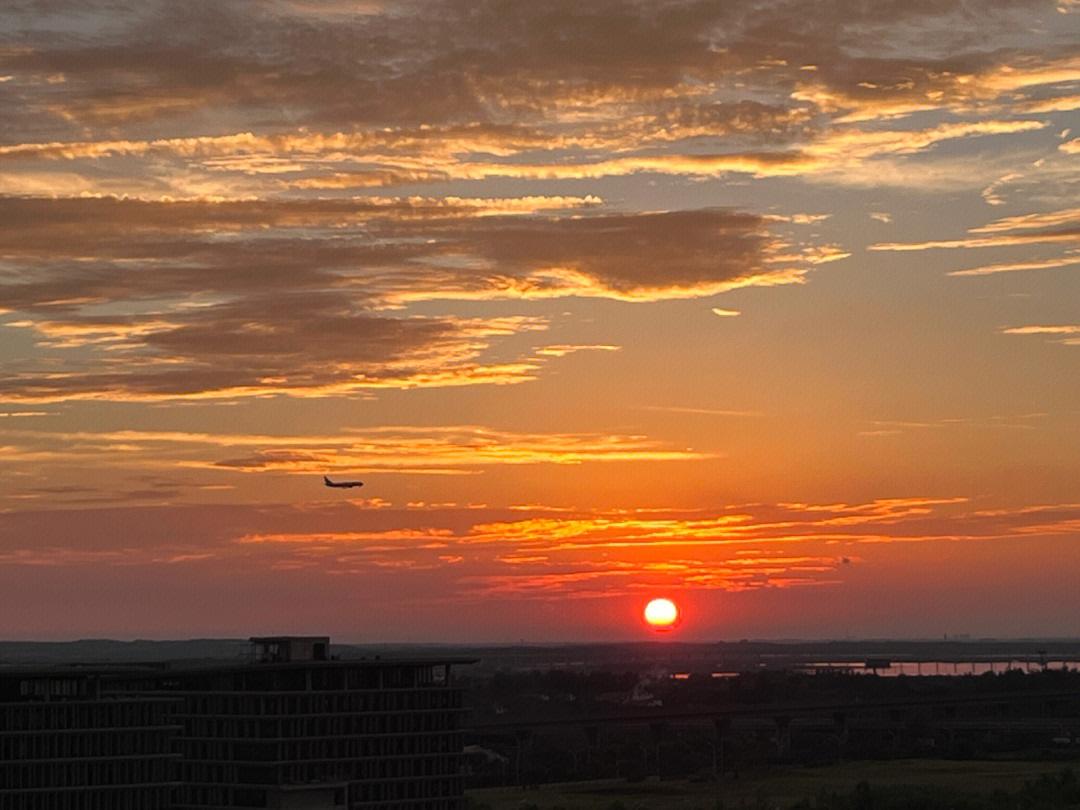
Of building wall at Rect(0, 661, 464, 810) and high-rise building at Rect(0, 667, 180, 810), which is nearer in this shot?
high-rise building at Rect(0, 667, 180, 810)

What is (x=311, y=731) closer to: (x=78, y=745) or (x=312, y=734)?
(x=312, y=734)

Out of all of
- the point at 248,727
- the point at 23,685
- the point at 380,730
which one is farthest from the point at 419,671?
the point at 23,685

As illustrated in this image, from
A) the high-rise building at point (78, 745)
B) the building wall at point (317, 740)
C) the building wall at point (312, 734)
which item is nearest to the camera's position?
the high-rise building at point (78, 745)

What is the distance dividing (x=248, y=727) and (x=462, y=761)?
78.3 feet

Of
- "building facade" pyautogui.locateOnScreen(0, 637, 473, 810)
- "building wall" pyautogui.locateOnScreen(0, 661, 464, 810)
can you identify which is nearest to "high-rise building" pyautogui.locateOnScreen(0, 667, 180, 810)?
"building wall" pyautogui.locateOnScreen(0, 661, 464, 810)

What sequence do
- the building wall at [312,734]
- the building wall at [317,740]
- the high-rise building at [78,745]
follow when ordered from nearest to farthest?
the high-rise building at [78,745] → the building wall at [312,734] → the building wall at [317,740]

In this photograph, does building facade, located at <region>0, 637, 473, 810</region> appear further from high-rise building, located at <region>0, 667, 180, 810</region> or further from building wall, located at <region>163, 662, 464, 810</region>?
high-rise building, located at <region>0, 667, 180, 810</region>

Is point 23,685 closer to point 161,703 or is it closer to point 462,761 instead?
point 161,703

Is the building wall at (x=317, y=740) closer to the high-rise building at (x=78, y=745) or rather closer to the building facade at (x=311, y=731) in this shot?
the building facade at (x=311, y=731)

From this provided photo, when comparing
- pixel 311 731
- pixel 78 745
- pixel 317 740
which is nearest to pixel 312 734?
pixel 311 731

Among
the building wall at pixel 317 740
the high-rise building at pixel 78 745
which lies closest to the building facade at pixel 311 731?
the building wall at pixel 317 740

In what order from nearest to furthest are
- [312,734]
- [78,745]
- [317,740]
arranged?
[78,745], [317,740], [312,734]

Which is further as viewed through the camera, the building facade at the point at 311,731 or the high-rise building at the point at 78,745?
the building facade at the point at 311,731

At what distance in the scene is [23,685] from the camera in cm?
14775
